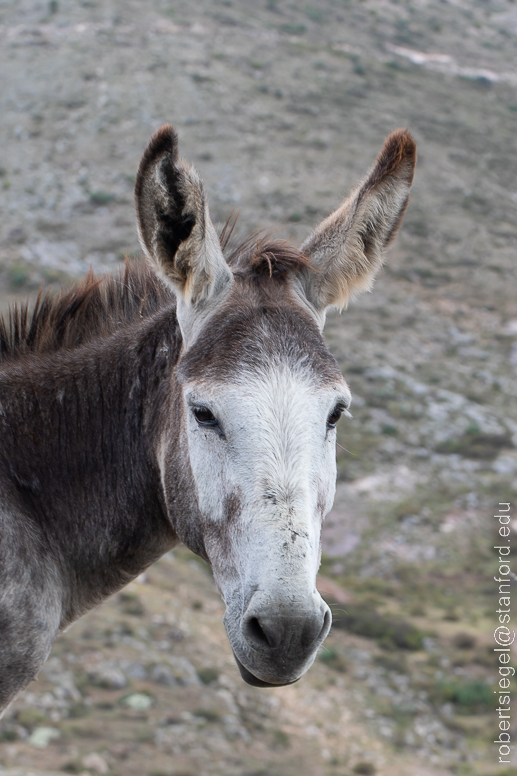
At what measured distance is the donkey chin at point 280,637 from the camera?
7.88ft

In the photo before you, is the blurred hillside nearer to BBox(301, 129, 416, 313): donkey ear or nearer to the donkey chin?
BBox(301, 129, 416, 313): donkey ear

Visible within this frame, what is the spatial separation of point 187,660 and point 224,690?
885mm

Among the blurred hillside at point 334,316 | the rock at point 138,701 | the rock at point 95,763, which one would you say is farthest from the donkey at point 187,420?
the rock at point 138,701

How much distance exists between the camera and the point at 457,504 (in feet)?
63.3

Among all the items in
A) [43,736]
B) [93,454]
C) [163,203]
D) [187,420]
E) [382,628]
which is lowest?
[382,628]

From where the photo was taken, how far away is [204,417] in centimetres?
288

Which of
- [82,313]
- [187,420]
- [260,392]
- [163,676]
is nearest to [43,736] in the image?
[163,676]

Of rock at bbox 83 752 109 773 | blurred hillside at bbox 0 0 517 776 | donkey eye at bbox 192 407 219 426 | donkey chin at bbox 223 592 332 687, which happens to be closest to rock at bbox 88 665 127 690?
blurred hillside at bbox 0 0 517 776

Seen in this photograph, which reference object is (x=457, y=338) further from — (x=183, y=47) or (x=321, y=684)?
(x=183, y=47)

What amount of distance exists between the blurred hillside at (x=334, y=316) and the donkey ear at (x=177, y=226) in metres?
1.27

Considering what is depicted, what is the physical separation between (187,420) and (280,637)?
106 centimetres

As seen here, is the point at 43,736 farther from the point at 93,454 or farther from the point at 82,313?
the point at 82,313

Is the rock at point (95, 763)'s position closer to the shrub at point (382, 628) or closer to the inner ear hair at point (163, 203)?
the shrub at point (382, 628)

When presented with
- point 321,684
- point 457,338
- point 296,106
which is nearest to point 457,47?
point 296,106
